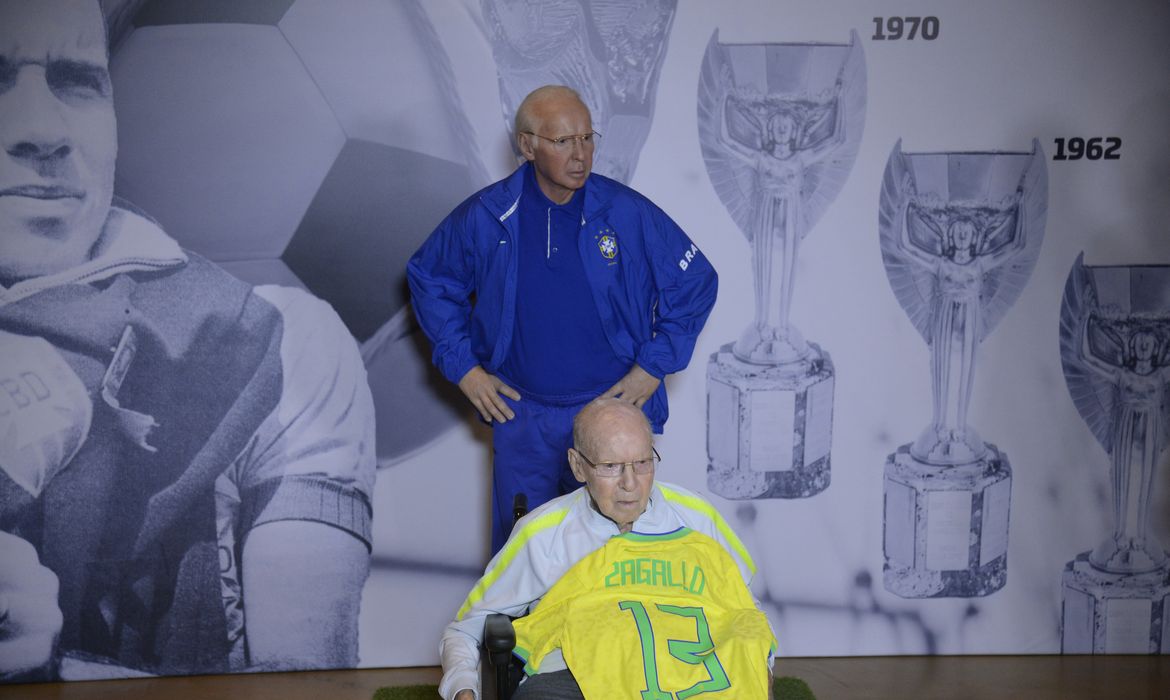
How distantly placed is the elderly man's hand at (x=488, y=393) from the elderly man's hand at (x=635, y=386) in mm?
256

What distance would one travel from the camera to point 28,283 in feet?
11.2

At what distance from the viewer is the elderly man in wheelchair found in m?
2.22

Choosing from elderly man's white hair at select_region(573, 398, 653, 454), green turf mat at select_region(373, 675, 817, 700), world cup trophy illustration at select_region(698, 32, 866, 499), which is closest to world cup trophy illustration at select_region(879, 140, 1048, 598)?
world cup trophy illustration at select_region(698, 32, 866, 499)

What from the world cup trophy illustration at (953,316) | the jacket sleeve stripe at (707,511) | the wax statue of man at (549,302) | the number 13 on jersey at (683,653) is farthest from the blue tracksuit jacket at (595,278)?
the number 13 on jersey at (683,653)

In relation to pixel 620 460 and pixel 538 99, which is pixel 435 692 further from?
pixel 538 99

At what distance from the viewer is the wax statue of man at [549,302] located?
122 inches

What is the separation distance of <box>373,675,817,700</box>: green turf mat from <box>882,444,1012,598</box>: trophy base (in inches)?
18.7

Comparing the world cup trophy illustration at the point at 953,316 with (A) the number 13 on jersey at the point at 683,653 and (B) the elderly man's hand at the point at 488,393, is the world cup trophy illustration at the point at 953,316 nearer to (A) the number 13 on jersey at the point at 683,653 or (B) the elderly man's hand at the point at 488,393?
(B) the elderly man's hand at the point at 488,393

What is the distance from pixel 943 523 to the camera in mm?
3707

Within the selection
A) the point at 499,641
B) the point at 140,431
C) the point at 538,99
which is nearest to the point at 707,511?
the point at 499,641

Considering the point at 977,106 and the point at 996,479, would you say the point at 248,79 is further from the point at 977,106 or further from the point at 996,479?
the point at 996,479

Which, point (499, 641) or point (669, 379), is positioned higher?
point (669, 379)

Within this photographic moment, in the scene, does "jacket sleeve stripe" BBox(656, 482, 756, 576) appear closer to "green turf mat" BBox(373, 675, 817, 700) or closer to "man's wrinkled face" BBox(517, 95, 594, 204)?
"man's wrinkled face" BBox(517, 95, 594, 204)

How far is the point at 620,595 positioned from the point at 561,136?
118 centimetres
